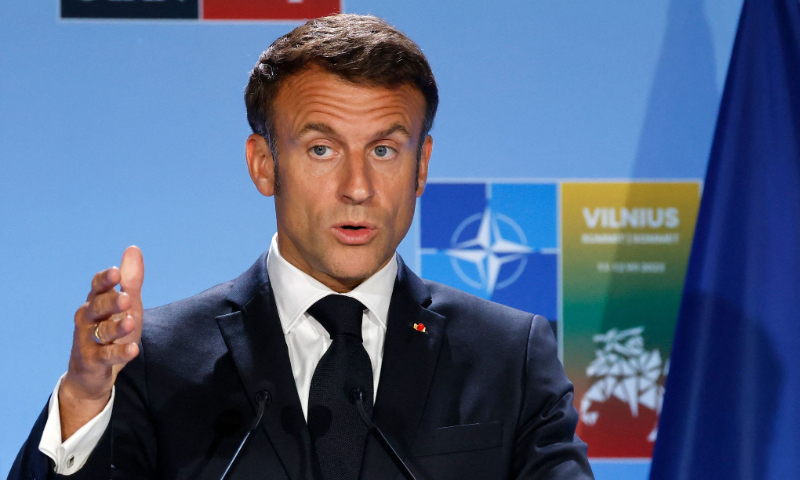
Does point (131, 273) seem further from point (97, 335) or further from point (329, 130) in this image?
point (329, 130)

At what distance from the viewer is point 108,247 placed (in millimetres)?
2771

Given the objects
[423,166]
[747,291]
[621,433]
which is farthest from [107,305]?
[621,433]

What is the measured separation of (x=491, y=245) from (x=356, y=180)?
1196 mm

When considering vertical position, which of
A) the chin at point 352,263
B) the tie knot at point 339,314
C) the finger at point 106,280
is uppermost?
the finger at point 106,280

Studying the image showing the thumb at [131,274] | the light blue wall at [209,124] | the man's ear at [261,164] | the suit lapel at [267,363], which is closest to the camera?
the thumb at [131,274]

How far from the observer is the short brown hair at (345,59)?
5.74ft

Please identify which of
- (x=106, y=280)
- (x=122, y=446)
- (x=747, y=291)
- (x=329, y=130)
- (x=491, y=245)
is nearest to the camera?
(x=106, y=280)

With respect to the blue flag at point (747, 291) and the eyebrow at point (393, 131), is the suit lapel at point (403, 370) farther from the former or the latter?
the blue flag at point (747, 291)

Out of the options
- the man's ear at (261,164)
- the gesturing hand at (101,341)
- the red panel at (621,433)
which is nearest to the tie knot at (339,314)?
the man's ear at (261,164)

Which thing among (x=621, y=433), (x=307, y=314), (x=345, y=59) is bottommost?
(x=621, y=433)

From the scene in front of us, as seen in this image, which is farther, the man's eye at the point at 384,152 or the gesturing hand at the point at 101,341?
the man's eye at the point at 384,152

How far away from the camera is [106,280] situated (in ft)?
4.13

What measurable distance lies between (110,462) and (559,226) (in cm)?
174

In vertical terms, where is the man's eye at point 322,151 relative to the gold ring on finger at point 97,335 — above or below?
above
